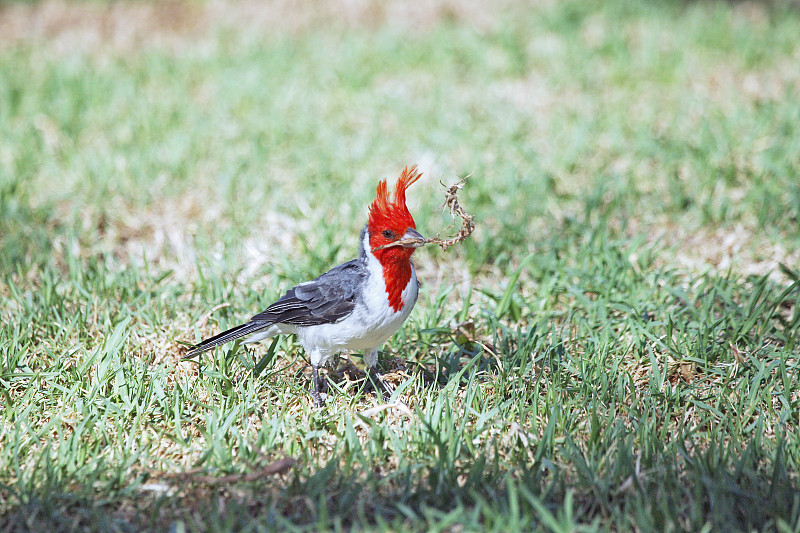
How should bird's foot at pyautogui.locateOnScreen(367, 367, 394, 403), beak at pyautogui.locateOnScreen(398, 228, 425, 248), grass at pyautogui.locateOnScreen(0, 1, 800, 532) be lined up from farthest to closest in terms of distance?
bird's foot at pyautogui.locateOnScreen(367, 367, 394, 403), beak at pyautogui.locateOnScreen(398, 228, 425, 248), grass at pyautogui.locateOnScreen(0, 1, 800, 532)

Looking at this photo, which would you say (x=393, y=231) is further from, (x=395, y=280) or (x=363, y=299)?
(x=363, y=299)

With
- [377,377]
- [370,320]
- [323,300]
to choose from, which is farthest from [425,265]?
[370,320]

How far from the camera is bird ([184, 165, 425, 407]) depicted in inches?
120

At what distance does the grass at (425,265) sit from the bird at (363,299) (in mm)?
236

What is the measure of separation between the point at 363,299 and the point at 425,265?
1.58 m

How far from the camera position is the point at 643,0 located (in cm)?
851

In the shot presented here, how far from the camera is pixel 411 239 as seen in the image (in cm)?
300

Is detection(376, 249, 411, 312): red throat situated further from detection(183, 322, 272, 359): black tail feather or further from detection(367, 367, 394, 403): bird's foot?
detection(183, 322, 272, 359): black tail feather

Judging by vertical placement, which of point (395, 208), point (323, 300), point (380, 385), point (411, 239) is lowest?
point (380, 385)

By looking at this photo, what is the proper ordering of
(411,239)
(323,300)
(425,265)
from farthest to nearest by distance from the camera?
(425,265)
(323,300)
(411,239)

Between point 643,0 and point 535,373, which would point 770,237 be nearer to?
point 535,373

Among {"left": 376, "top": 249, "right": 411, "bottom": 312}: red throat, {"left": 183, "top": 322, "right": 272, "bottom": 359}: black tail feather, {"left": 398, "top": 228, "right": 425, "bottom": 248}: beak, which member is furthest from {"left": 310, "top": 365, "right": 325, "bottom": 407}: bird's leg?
{"left": 398, "top": 228, "right": 425, "bottom": 248}: beak

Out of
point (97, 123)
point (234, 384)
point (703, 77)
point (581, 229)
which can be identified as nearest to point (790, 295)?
point (581, 229)

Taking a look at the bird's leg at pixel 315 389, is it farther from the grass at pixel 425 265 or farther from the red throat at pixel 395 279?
the red throat at pixel 395 279
